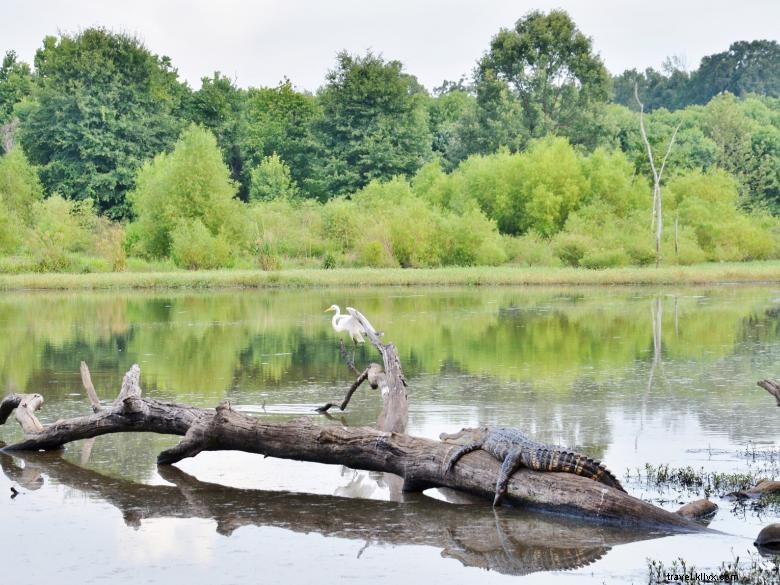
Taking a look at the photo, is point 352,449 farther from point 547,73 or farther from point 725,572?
point 547,73

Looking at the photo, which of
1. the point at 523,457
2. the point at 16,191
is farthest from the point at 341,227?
the point at 523,457

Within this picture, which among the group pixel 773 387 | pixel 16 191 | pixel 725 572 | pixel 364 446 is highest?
pixel 16 191

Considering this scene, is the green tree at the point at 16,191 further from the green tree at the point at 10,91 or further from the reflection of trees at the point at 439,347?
the reflection of trees at the point at 439,347

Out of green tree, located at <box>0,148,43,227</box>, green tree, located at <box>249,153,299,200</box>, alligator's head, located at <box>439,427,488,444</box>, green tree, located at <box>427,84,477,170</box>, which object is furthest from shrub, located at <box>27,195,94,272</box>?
alligator's head, located at <box>439,427,488,444</box>

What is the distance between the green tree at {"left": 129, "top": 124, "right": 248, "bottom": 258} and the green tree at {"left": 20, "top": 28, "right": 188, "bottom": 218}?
37.8 ft

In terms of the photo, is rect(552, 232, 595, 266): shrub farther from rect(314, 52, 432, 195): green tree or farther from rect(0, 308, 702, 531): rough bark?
rect(0, 308, 702, 531): rough bark

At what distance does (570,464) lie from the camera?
28.4 feet

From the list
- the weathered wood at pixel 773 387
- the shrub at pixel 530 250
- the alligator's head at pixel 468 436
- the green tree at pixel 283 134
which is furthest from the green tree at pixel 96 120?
the weathered wood at pixel 773 387

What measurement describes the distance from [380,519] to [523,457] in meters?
1.20

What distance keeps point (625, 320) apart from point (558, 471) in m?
19.6

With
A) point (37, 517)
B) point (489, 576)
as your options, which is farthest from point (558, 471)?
point (37, 517)

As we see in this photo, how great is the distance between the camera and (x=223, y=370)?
62.8 ft

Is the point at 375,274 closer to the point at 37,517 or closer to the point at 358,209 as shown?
the point at 358,209

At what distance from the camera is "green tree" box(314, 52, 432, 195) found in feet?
219
